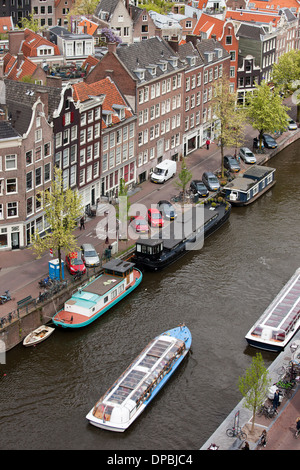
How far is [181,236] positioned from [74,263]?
51.5ft

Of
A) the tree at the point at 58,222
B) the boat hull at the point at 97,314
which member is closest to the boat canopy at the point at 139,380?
the boat hull at the point at 97,314

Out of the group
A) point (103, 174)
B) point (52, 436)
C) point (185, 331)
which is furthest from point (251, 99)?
point (52, 436)

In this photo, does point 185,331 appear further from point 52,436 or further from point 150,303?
point 52,436

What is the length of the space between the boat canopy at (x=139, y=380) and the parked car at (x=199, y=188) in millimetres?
39475

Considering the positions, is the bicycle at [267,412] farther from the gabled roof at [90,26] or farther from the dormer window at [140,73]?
the gabled roof at [90,26]

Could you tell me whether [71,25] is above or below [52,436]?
above

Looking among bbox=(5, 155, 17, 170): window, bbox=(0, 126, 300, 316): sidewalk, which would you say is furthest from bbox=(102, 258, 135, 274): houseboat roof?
bbox=(5, 155, 17, 170): window

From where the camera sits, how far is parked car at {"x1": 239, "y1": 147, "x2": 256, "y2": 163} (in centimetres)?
12525

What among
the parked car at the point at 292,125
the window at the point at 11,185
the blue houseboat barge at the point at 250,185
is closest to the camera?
the window at the point at 11,185

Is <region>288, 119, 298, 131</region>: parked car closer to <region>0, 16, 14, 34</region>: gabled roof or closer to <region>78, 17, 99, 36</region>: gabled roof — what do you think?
<region>78, 17, 99, 36</region>: gabled roof

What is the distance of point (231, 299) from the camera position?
84688 millimetres

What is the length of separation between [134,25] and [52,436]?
387 ft

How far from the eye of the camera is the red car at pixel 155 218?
98.5 metres

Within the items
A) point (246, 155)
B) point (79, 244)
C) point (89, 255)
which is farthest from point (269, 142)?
point (89, 255)
